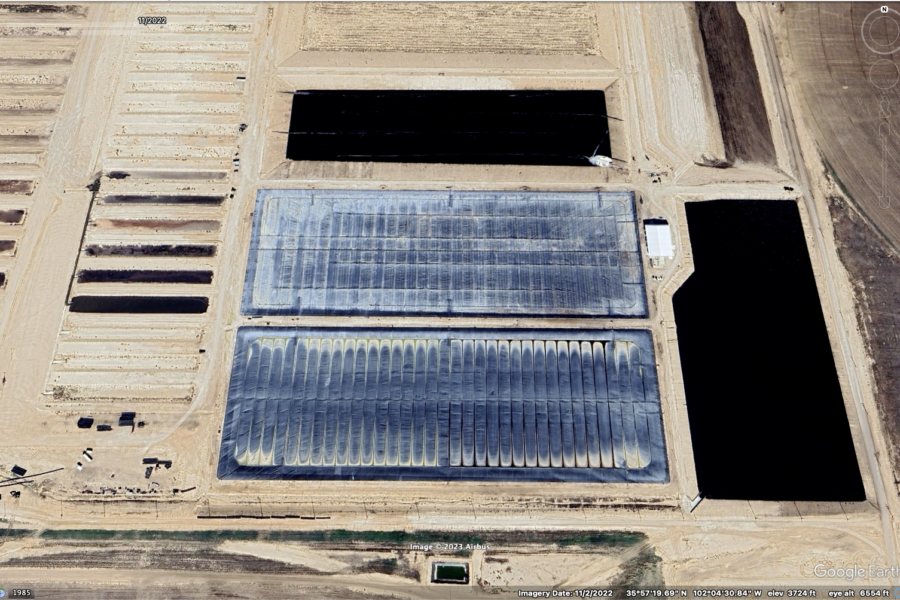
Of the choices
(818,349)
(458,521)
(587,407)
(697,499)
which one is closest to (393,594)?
(458,521)

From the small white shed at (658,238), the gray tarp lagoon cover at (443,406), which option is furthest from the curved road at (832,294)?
the gray tarp lagoon cover at (443,406)

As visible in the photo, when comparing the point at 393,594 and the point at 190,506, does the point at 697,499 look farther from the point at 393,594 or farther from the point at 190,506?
the point at 190,506

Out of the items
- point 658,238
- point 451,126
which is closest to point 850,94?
point 658,238

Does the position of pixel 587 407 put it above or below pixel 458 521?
above

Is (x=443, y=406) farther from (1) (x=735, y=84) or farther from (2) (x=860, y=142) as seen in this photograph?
(2) (x=860, y=142)

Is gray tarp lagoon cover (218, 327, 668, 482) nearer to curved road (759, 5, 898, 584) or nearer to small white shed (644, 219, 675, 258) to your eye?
small white shed (644, 219, 675, 258)

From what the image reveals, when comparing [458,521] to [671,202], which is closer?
[458,521]
